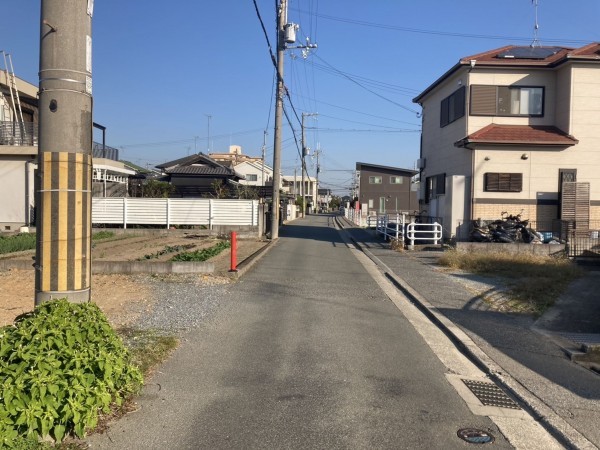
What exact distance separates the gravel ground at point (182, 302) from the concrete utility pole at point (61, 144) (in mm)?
2736

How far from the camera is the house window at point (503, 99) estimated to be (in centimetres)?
2200

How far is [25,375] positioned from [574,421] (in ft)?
14.7

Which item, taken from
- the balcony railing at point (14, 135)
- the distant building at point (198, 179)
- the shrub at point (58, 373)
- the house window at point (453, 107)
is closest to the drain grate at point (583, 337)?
the shrub at point (58, 373)

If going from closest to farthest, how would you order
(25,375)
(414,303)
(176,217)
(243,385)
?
(25,375) → (243,385) → (414,303) → (176,217)

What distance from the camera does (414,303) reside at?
10664mm

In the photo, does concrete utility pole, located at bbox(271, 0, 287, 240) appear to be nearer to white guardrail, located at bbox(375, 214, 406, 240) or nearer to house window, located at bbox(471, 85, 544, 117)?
white guardrail, located at bbox(375, 214, 406, 240)

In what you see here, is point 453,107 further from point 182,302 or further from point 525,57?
point 182,302

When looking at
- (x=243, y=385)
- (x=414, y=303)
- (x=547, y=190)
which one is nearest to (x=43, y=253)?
(x=243, y=385)

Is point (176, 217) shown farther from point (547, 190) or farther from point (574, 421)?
point (574, 421)

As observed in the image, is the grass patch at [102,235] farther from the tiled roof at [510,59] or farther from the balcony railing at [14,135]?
the tiled roof at [510,59]

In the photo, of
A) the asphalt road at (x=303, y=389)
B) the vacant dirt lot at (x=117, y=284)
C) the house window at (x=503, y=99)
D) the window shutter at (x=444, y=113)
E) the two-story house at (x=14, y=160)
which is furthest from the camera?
the two-story house at (x=14, y=160)

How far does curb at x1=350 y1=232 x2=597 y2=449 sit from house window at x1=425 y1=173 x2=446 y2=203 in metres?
15.0

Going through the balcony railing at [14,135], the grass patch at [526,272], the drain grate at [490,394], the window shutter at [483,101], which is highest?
the window shutter at [483,101]

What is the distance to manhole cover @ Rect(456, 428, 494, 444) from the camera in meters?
4.35
